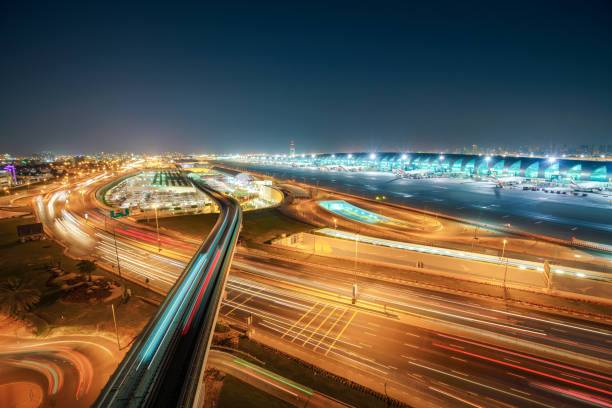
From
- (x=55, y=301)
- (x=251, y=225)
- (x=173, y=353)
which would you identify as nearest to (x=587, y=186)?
(x=251, y=225)

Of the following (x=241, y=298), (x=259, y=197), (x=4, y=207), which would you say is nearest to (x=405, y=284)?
(x=241, y=298)

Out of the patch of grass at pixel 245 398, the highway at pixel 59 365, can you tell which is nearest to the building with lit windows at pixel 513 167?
the patch of grass at pixel 245 398

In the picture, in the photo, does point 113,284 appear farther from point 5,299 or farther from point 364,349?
point 364,349

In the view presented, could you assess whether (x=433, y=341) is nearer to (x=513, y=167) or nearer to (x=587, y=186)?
(x=587, y=186)

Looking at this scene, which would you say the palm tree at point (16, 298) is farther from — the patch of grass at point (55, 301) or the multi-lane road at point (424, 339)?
the multi-lane road at point (424, 339)

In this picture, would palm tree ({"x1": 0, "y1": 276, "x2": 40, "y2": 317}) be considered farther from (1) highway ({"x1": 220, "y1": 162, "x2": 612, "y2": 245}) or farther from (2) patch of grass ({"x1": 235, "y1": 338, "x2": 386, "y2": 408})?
(1) highway ({"x1": 220, "y1": 162, "x2": 612, "y2": 245})
